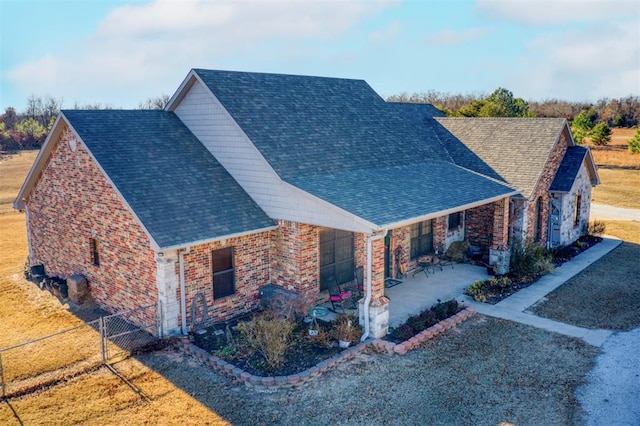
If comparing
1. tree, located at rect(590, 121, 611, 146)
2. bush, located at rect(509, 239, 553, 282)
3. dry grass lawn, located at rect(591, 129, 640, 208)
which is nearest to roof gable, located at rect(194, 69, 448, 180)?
bush, located at rect(509, 239, 553, 282)

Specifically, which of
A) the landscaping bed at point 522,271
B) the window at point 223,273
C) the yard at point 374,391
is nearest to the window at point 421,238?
the landscaping bed at point 522,271

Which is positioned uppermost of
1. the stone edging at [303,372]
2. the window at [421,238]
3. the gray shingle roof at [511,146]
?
the gray shingle roof at [511,146]

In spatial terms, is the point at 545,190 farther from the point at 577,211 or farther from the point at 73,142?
the point at 73,142

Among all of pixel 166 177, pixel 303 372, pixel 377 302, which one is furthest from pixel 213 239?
pixel 377 302

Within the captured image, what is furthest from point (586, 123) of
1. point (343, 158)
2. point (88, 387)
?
point (88, 387)

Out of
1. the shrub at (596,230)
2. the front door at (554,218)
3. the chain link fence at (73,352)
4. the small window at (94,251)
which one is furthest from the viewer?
the shrub at (596,230)

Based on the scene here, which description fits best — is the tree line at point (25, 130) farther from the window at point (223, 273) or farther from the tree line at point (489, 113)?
the window at point (223, 273)

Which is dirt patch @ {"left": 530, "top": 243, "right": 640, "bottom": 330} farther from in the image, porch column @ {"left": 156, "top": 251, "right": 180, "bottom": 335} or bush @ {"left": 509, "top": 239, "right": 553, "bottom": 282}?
porch column @ {"left": 156, "top": 251, "right": 180, "bottom": 335}
